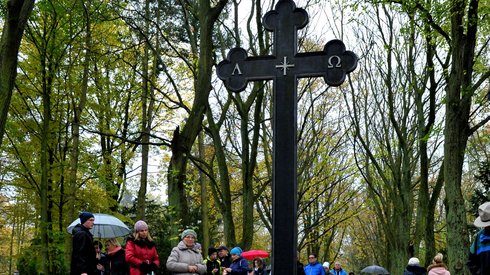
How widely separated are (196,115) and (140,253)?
4700mm

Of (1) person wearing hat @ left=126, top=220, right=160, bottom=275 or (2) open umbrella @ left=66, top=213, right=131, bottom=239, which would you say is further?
(2) open umbrella @ left=66, top=213, right=131, bottom=239

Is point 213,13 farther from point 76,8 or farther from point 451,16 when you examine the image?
point 76,8

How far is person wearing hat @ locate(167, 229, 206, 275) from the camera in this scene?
890 cm

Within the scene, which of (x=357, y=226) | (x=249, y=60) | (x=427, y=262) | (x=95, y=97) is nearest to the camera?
(x=249, y=60)

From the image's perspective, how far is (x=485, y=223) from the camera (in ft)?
19.8

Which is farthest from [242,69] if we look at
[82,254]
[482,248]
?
[82,254]

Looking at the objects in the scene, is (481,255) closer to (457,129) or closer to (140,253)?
(140,253)

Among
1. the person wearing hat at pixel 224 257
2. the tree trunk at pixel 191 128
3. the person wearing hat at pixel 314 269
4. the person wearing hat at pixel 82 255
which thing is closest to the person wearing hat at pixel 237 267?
the person wearing hat at pixel 224 257

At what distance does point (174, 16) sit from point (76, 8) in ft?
14.1

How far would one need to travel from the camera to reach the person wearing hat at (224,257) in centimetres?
1229

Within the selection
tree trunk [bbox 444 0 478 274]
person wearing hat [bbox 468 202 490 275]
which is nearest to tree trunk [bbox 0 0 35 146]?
person wearing hat [bbox 468 202 490 275]

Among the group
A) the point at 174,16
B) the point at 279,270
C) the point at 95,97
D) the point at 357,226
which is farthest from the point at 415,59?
the point at 357,226

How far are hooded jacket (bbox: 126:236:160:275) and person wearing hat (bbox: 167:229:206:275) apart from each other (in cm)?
26

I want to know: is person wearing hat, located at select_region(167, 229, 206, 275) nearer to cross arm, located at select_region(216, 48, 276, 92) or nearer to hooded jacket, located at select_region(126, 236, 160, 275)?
hooded jacket, located at select_region(126, 236, 160, 275)
